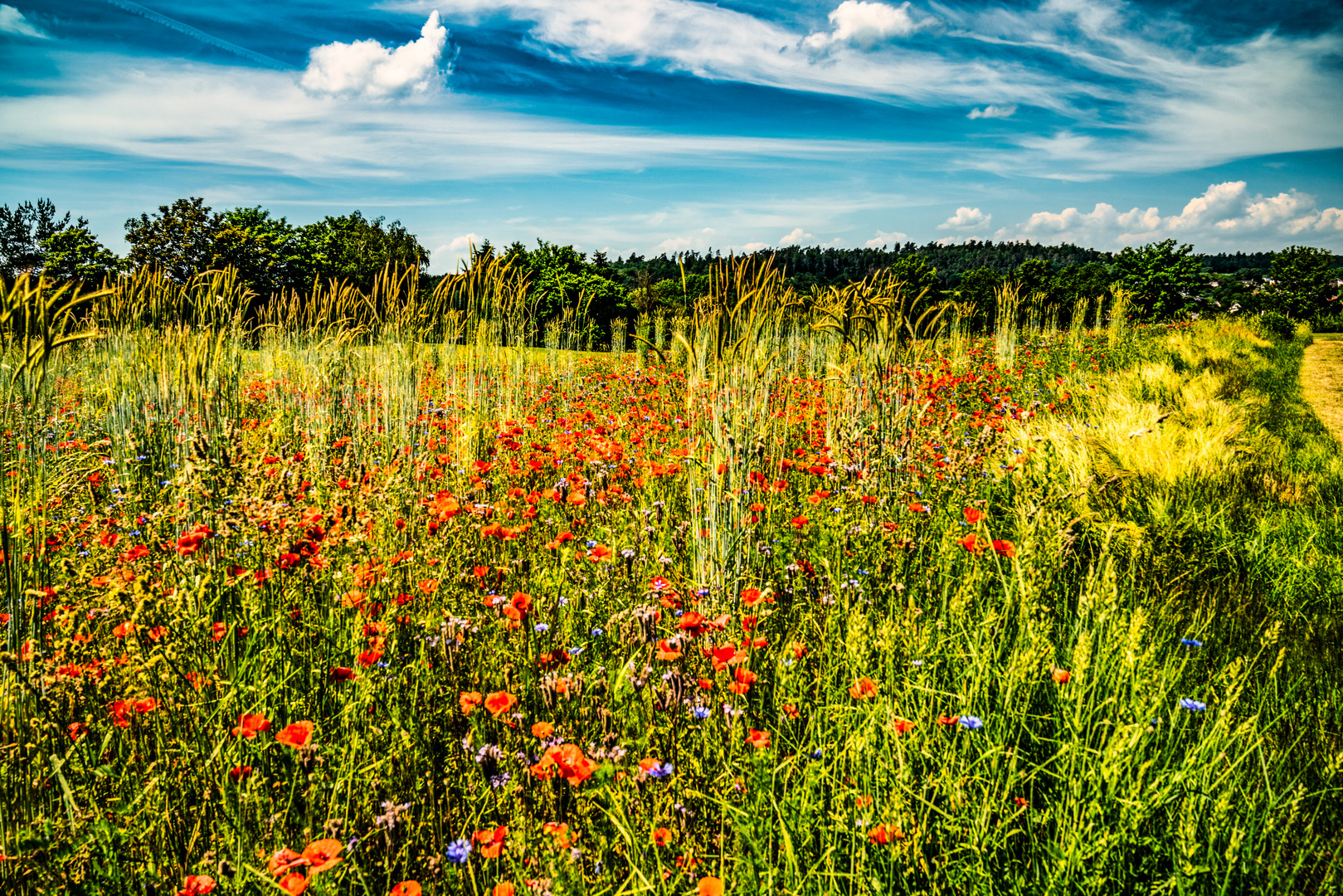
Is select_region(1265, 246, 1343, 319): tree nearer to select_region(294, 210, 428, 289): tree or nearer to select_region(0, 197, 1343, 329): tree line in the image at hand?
select_region(0, 197, 1343, 329): tree line

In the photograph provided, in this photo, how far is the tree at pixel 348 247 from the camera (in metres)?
41.7

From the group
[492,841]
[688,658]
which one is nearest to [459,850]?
[492,841]

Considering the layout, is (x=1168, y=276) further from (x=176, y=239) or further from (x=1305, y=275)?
(x=176, y=239)

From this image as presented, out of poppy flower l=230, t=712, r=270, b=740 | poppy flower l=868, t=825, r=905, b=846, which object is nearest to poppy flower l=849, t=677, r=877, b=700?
poppy flower l=868, t=825, r=905, b=846

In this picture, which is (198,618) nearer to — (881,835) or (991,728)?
(881,835)

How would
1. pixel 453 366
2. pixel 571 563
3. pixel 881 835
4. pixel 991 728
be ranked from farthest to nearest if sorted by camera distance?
pixel 453 366 < pixel 571 563 < pixel 991 728 < pixel 881 835

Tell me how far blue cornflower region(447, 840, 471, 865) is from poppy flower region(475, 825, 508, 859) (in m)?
0.02

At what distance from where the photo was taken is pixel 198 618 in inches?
63.9

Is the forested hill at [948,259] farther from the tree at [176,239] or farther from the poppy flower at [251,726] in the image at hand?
the poppy flower at [251,726]

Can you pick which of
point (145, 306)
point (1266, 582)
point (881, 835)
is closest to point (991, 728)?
point (881, 835)

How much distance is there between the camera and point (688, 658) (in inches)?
64.6

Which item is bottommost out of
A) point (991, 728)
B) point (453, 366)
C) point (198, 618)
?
point (991, 728)

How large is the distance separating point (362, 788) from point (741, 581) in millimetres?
1529

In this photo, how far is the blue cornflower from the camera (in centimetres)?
115
